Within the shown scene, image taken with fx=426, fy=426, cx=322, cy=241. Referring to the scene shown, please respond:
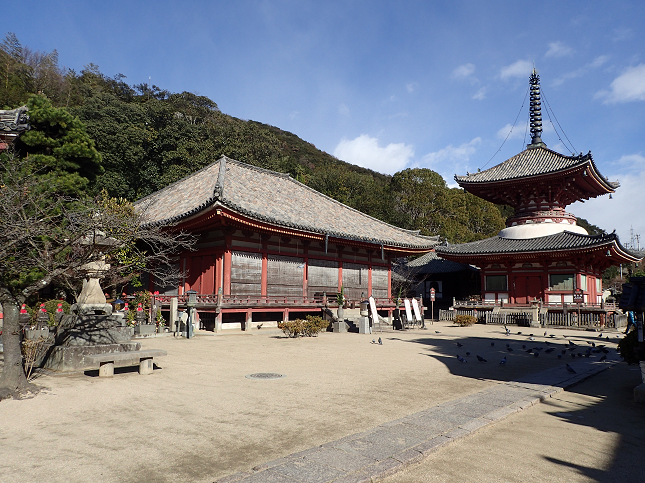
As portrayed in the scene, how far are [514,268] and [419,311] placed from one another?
35.3 ft

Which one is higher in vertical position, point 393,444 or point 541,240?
point 541,240

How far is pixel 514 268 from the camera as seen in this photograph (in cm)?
3019

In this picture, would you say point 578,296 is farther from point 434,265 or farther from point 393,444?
point 393,444

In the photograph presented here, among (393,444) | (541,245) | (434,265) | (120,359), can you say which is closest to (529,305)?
(541,245)

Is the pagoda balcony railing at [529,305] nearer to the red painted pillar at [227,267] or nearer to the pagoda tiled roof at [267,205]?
the pagoda tiled roof at [267,205]

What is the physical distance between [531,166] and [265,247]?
69.5ft

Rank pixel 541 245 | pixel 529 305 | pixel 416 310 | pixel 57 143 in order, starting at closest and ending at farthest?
pixel 416 310 → pixel 57 143 → pixel 541 245 → pixel 529 305

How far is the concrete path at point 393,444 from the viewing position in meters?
4.01

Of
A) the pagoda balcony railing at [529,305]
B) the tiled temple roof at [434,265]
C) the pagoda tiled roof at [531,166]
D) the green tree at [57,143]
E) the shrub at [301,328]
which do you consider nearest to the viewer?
the shrub at [301,328]

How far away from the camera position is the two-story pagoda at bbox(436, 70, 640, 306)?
27.3 metres

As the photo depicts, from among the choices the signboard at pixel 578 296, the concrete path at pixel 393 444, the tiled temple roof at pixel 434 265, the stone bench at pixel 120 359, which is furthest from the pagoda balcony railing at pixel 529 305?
the stone bench at pixel 120 359

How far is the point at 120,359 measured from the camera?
27.8 feet

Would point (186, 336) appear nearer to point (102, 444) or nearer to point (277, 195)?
point (277, 195)

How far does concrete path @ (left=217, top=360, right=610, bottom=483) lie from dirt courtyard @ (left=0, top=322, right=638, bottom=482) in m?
0.30
